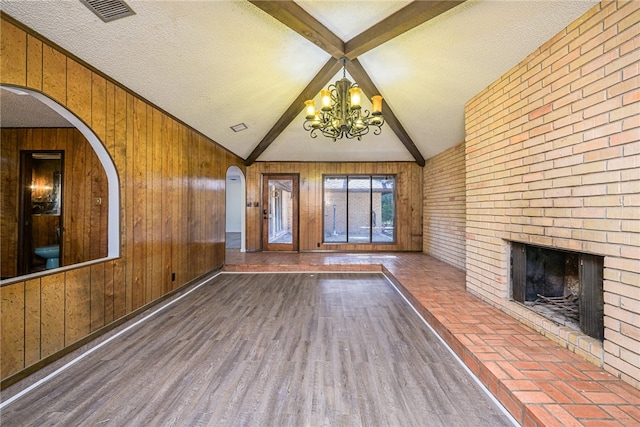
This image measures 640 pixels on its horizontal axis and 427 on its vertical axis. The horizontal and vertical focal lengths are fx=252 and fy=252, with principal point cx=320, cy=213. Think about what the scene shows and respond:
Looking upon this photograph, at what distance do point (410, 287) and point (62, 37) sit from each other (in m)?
4.49

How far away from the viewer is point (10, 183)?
3.84 metres

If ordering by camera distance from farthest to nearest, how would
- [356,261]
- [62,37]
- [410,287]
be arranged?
[356,261], [410,287], [62,37]

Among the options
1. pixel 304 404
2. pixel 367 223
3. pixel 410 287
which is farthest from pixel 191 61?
pixel 367 223

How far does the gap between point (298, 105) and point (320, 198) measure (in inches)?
113

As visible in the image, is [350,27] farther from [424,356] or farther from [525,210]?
[424,356]

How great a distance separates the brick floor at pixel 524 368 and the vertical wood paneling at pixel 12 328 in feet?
11.0

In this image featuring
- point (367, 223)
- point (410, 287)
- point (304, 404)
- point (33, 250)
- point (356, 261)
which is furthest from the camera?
point (367, 223)

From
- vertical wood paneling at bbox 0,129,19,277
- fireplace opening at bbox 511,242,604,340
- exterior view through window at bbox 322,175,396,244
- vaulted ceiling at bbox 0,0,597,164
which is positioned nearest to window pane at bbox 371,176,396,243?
exterior view through window at bbox 322,175,396,244

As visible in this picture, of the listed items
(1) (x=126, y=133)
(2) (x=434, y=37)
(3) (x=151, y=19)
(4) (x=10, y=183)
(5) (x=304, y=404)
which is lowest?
(5) (x=304, y=404)

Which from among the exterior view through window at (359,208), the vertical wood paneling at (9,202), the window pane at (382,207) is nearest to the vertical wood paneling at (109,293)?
the vertical wood paneling at (9,202)

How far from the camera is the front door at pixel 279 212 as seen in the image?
6.86 meters

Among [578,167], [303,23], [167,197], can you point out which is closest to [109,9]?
[303,23]

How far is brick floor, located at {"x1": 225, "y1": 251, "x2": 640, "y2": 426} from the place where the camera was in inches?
55.4

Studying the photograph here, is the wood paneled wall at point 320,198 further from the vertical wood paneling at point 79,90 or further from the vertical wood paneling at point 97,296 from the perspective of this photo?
the vertical wood paneling at point 79,90
